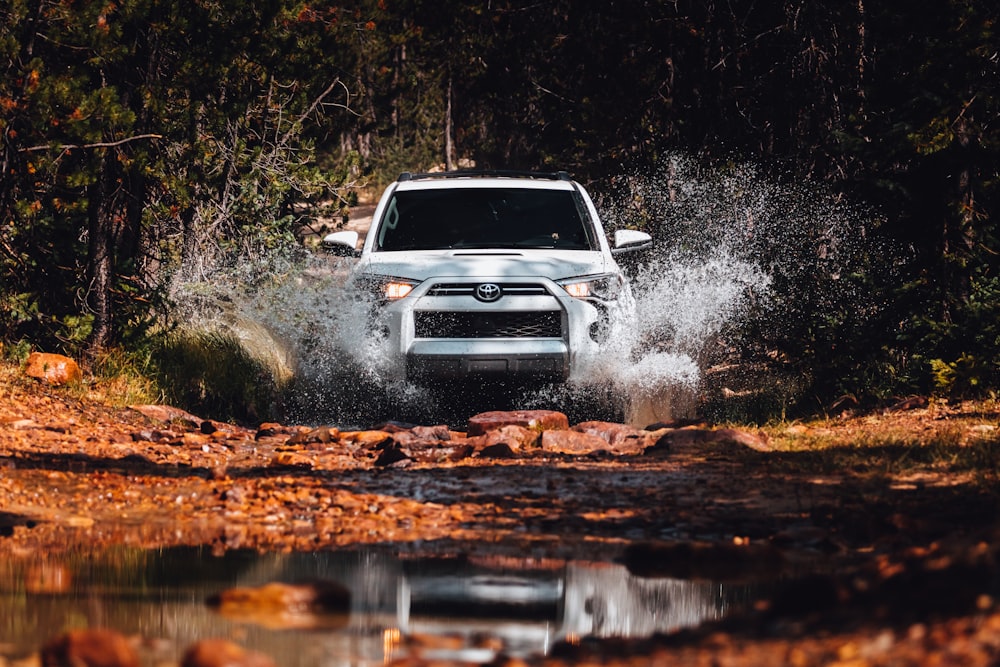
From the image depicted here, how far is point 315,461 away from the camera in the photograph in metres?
8.70

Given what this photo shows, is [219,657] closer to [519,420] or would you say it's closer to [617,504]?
[617,504]

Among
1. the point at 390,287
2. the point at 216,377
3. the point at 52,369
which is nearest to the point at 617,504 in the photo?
the point at 390,287

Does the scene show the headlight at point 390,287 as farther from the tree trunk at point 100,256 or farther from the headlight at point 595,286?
the tree trunk at point 100,256

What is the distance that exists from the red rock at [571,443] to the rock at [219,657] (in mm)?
5586

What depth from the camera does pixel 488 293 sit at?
1001 centimetres

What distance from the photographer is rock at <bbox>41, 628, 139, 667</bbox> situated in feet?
11.4

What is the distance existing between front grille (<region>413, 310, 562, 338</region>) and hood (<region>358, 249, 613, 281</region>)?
27 cm

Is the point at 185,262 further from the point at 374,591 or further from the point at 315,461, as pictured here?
the point at 374,591

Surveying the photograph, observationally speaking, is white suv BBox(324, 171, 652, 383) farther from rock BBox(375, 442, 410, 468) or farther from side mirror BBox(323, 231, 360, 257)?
rock BBox(375, 442, 410, 468)

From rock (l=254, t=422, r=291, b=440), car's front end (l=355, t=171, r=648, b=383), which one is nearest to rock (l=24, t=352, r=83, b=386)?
rock (l=254, t=422, r=291, b=440)

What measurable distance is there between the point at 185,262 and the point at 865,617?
11.7 meters

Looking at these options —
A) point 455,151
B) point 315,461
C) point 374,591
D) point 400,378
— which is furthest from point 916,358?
point 455,151

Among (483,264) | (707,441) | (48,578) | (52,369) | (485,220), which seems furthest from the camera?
(485,220)

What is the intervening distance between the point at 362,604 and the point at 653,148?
14.6 m
